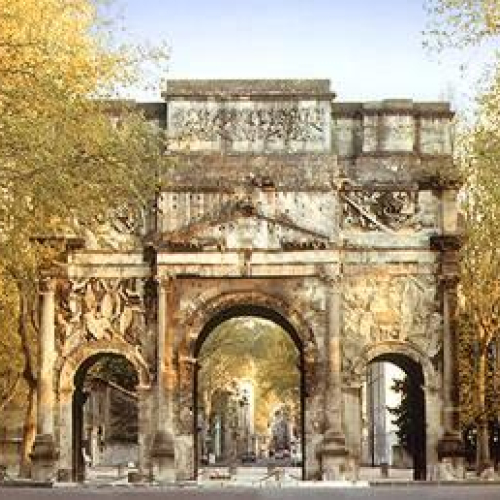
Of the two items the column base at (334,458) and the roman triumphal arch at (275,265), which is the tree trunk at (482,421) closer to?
the roman triumphal arch at (275,265)

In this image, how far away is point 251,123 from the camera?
3634 centimetres

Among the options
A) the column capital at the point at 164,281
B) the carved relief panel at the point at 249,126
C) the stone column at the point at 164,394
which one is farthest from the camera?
the carved relief panel at the point at 249,126

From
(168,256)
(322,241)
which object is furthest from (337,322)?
(168,256)

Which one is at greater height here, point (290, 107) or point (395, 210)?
point (290, 107)

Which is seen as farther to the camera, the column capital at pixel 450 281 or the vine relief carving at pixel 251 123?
the vine relief carving at pixel 251 123

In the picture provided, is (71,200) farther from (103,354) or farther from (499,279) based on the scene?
(499,279)

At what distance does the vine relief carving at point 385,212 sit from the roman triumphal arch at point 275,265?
0.04 m

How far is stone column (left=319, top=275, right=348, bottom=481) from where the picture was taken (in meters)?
34.4

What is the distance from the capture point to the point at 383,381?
6625cm

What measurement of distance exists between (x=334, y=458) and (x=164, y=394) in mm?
4765

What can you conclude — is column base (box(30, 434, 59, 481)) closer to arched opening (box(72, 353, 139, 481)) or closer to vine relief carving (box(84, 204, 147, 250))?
vine relief carving (box(84, 204, 147, 250))

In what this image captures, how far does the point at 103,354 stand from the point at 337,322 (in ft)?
21.1

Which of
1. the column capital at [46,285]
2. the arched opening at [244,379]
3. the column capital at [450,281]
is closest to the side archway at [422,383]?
the arched opening at [244,379]

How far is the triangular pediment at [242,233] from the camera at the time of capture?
35.5m
